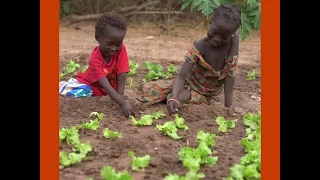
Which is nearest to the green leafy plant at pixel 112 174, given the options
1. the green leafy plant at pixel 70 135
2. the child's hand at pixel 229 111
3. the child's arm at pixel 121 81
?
the green leafy plant at pixel 70 135

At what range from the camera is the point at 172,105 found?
16.7 feet

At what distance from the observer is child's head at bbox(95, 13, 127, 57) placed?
16.7ft

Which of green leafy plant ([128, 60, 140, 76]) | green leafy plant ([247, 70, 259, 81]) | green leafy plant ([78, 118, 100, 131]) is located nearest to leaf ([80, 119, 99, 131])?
green leafy plant ([78, 118, 100, 131])

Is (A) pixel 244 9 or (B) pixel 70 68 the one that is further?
(B) pixel 70 68

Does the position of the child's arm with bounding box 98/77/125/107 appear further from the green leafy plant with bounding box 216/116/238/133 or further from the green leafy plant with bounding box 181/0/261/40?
the green leafy plant with bounding box 181/0/261/40

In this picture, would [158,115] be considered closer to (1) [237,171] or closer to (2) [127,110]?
(2) [127,110]

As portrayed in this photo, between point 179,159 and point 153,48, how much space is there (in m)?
5.87

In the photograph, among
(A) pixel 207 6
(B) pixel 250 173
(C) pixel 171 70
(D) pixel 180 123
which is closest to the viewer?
(B) pixel 250 173

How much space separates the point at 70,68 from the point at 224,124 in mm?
3266

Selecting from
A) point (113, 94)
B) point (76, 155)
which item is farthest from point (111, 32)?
point (76, 155)

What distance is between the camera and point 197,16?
12.7m
